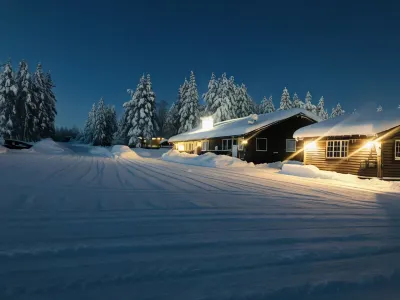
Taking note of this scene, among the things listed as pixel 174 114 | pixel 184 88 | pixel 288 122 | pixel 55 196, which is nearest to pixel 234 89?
pixel 184 88

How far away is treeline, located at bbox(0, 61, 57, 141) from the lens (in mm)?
38500

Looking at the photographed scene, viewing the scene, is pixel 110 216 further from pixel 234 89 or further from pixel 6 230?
pixel 234 89

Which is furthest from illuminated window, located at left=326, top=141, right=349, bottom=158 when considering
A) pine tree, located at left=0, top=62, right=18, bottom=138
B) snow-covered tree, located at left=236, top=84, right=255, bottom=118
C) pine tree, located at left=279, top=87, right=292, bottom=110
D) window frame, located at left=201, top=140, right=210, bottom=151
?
pine tree, located at left=0, top=62, right=18, bottom=138

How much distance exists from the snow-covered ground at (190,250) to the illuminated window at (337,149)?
11.1 meters

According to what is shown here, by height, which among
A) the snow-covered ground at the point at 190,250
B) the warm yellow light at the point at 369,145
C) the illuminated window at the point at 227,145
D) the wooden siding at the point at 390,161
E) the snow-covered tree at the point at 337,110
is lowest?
the snow-covered ground at the point at 190,250

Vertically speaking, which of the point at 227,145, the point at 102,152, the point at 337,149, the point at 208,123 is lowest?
the point at 102,152

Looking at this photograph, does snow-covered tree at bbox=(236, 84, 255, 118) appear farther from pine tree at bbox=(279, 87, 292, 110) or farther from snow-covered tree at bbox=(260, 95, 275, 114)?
snow-covered tree at bbox=(260, 95, 275, 114)

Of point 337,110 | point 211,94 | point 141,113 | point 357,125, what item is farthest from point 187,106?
point 337,110

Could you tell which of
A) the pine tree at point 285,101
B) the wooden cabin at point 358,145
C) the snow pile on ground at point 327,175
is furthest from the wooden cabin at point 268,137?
the pine tree at point 285,101

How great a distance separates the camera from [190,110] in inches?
1955

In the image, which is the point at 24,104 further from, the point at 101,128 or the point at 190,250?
the point at 190,250

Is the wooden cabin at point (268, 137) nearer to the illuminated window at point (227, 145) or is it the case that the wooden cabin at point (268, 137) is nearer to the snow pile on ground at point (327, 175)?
the illuminated window at point (227, 145)

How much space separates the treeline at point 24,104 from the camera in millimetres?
38500

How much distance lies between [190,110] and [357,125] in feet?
119
